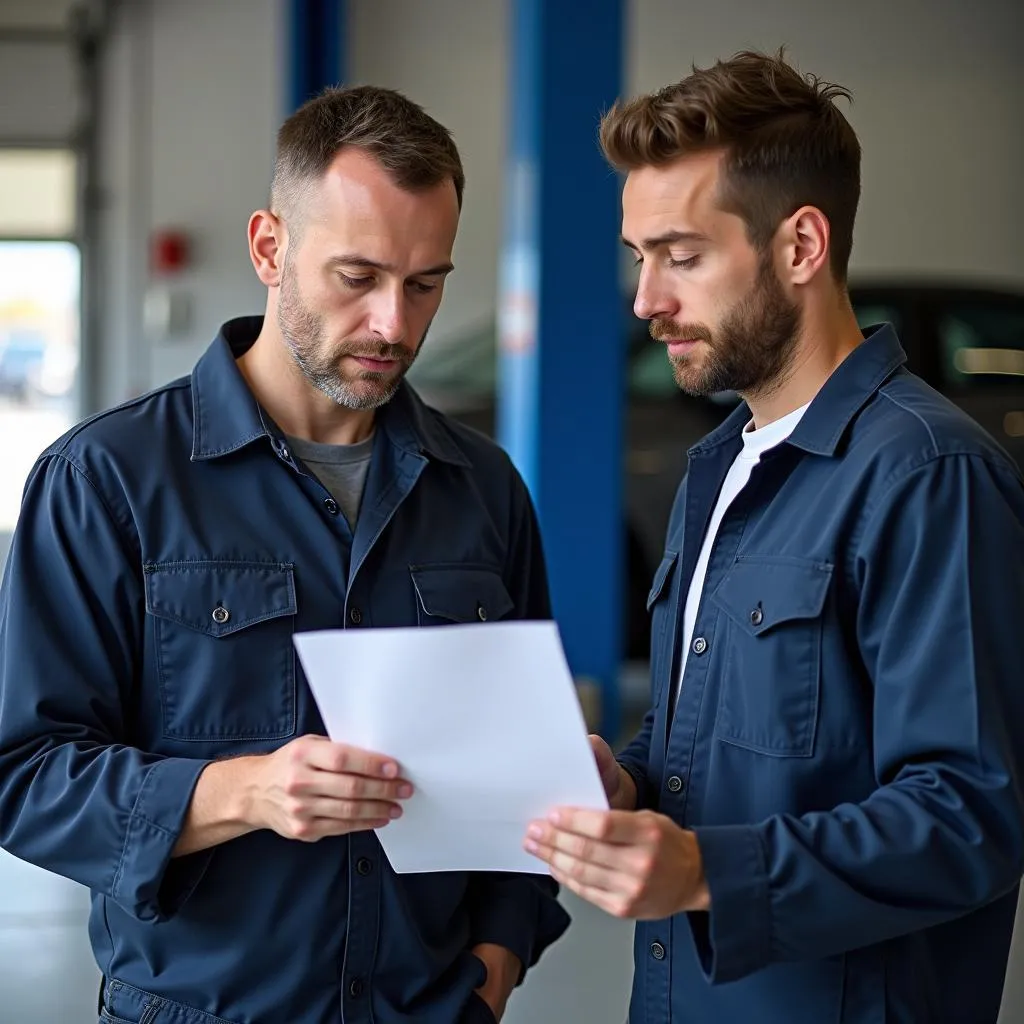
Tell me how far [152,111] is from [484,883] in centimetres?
845

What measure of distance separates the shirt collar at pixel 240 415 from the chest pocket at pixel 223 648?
0.14 m

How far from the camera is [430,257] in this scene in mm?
1556

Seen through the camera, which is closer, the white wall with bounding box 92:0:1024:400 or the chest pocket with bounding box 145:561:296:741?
the chest pocket with bounding box 145:561:296:741

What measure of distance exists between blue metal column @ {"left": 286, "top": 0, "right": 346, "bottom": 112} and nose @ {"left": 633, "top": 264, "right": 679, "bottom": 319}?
21.4 feet

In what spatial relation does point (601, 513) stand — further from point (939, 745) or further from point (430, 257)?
point (939, 745)

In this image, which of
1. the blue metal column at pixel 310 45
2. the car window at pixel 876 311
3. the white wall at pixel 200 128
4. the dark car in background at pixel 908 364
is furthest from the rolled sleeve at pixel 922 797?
the white wall at pixel 200 128

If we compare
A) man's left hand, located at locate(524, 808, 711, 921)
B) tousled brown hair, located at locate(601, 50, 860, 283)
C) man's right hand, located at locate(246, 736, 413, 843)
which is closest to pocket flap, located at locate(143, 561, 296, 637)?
man's right hand, located at locate(246, 736, 413, 843)

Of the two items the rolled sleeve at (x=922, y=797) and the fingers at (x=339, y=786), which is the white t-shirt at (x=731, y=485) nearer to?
the rolled sleeve at (x=922, y=797)

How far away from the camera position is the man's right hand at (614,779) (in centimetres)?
141

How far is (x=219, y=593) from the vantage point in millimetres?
1443

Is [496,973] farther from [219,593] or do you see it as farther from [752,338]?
[752,338]

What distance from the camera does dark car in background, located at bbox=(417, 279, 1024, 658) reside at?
507 cm

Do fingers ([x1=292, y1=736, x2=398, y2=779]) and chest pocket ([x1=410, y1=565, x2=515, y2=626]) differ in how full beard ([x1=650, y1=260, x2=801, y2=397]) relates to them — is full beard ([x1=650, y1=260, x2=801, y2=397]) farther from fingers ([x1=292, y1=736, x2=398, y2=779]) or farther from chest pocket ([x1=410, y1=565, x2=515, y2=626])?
fingers ([x1=292, y1=736, x2=398, y2=779])

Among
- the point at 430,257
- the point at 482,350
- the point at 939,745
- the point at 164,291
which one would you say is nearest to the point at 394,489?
the point at 430,257
